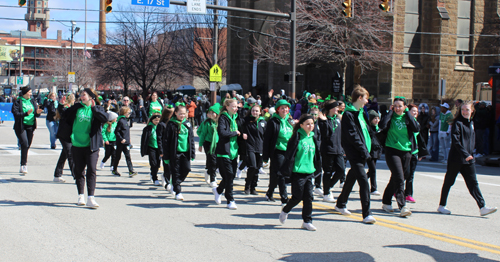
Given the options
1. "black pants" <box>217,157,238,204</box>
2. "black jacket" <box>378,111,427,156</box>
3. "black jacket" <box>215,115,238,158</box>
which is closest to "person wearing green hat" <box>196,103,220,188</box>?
"black jacket" <box>215,115,238,158</box>

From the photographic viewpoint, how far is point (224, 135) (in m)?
8.13

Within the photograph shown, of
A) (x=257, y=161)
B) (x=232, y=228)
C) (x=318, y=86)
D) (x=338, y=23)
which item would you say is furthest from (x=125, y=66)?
(x=232, y=228)

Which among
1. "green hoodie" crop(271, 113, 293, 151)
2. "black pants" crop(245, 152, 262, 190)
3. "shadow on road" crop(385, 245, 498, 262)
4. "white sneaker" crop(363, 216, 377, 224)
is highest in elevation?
"green hoodie" crop(271, 113, 293, 151)

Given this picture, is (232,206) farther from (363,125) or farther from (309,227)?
(363,125)

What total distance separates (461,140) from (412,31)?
84.7 ft

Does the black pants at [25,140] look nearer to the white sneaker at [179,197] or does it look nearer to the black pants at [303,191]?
the white sneaker at [179,197]

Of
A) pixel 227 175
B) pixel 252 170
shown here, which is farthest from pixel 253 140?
pixel 227 175

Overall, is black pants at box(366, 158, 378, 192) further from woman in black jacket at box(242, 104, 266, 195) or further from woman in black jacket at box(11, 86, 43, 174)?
woman in black jacket at box(11, 86, 43, 174)

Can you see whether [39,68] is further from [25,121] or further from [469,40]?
[25,121]

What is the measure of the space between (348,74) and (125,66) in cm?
1742

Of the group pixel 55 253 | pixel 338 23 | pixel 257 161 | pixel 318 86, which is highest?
pixel 338 23

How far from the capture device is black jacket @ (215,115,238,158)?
8.09 meters

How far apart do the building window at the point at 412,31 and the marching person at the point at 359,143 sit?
25885mm

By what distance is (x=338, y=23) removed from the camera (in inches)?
1051
